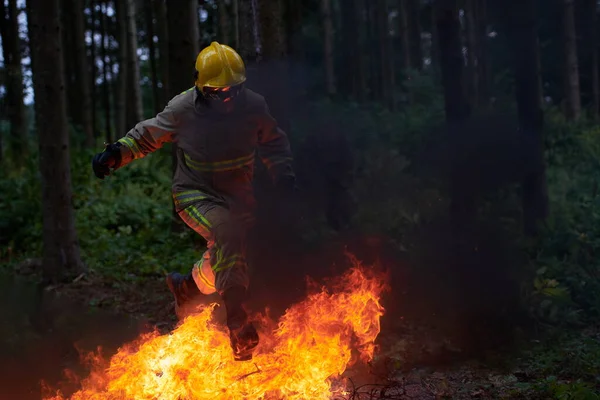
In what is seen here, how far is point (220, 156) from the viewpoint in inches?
206

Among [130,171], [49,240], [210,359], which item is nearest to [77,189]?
[130,171]

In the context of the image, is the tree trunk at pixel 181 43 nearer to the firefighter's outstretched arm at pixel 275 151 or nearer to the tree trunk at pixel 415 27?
the firefighter's outstretched arm at pixel 275 151

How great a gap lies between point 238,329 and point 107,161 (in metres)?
1.51

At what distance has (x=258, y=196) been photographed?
28.5ft

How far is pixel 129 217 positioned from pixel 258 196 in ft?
19.2

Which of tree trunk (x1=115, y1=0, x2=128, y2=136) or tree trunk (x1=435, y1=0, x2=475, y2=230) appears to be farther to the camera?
tree trunk (x1=115, y1=0, x2=128, y2=136)

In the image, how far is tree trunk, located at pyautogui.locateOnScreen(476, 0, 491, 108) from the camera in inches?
760

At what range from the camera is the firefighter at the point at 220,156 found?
496 cm

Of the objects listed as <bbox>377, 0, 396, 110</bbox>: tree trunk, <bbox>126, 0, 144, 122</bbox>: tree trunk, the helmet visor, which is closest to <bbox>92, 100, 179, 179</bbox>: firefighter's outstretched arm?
the helmet visor

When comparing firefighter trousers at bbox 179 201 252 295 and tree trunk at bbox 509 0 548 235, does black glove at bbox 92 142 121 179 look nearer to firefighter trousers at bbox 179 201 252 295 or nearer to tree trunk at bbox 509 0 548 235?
firefighter trousers at bbox 179 201 252 295

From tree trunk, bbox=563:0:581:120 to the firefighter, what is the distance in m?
15.8

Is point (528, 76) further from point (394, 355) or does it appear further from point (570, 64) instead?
point (570, 64)

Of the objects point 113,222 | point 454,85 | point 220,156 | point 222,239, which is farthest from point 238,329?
point 113,222

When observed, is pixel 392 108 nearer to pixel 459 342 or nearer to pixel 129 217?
pixel 129 217
